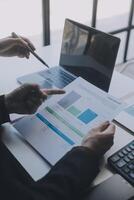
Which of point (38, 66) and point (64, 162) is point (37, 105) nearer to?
point (64, 162)

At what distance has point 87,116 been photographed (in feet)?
2.76

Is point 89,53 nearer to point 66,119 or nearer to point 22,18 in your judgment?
point 66,119

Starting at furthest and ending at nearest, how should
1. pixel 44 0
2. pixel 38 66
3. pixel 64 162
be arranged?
pixel 44 0 < pixel 38 66 < pixel 64 162

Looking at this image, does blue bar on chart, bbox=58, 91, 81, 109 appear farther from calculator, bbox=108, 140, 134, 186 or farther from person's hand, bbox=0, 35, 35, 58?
person's hand, bbox=0, 35, 35, 58

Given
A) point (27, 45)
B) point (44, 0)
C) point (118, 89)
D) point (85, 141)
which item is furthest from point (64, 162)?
point (44, 0)

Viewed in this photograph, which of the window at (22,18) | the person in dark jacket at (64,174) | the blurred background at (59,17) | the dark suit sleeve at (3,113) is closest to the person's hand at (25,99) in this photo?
the dark suit sleeve at (3,113)

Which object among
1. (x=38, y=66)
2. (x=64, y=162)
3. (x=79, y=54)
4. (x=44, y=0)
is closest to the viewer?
(x=64, y=162)

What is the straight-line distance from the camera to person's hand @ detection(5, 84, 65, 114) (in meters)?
0.88

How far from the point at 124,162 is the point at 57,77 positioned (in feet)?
1.66

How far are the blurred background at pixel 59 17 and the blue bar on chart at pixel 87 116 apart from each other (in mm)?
1027

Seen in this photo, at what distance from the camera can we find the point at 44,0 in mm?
2174

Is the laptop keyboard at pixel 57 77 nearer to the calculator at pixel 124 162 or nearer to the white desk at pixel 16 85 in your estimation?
the white desk at pixel 16 85

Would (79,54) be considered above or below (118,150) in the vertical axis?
above

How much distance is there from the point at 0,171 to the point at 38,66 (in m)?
0.66
